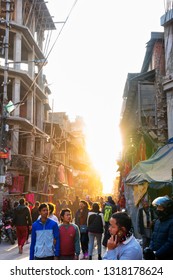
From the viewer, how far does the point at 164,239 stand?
4773 millimetres

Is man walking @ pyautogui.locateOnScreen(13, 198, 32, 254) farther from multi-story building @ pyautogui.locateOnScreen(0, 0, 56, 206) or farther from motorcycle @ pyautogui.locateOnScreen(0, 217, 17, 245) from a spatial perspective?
multi-story building @ pyautogui.locateOnScreen(0, 0, 56, 206)

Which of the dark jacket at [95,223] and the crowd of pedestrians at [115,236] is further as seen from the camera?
the dark jacket at [95,223]

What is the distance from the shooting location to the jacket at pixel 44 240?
5603mm

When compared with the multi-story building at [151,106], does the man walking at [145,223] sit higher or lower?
lower

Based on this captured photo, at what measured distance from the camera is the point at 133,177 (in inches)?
385

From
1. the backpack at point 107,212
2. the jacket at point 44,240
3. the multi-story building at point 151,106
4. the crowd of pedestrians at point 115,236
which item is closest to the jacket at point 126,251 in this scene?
the crowd of pedestrians at point 115,236

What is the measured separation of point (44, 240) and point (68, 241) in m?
0.44

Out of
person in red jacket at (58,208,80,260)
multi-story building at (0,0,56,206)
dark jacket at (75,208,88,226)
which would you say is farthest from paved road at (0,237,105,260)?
multi-story building at (0,0,56,206)

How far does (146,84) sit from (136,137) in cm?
297

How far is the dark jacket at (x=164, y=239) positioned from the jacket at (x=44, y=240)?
5.40ft

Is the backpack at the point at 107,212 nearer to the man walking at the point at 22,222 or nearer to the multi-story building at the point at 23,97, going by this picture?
the man walking at the point at 22,222

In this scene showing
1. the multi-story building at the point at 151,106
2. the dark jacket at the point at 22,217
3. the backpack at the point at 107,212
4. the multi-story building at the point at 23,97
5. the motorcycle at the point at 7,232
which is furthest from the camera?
the multi-story building at the point at 23,97

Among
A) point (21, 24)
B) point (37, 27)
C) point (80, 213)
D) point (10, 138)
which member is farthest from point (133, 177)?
point (37, 27)

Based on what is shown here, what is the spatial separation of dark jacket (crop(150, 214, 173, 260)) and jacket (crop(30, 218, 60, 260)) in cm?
165
